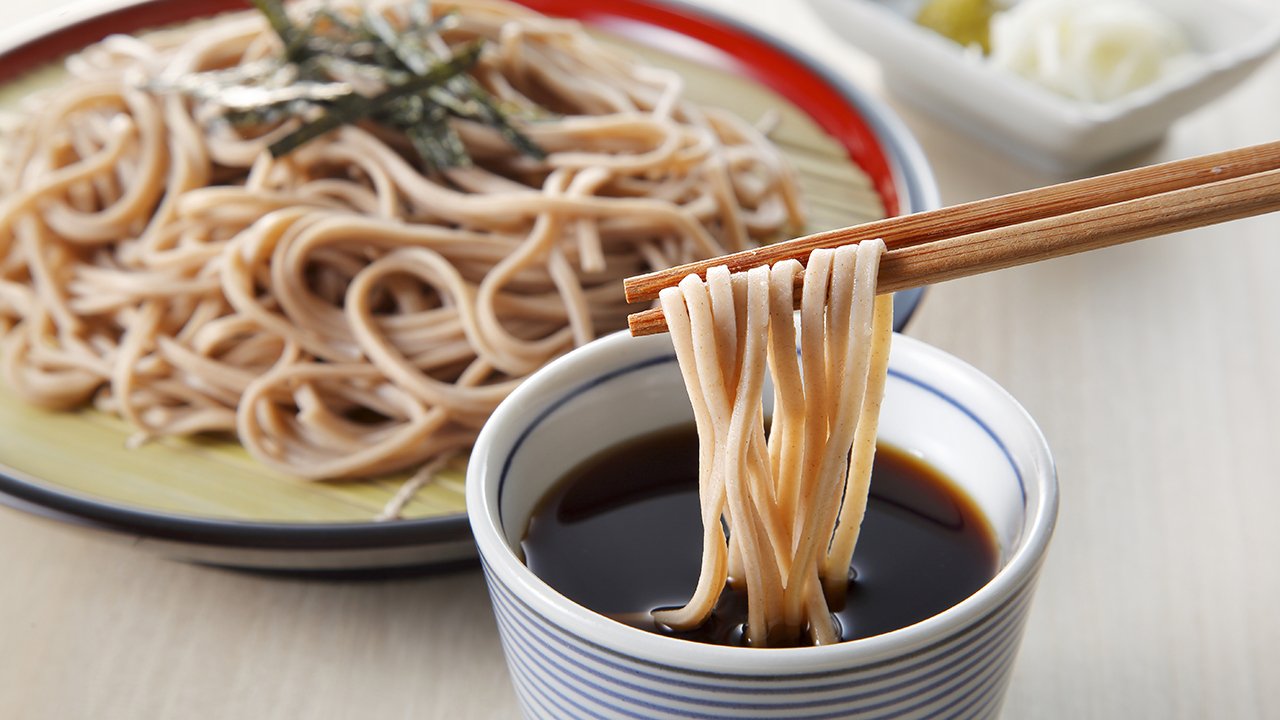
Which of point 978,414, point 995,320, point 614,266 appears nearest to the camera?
point 978,414

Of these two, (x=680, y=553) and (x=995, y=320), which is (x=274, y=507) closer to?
(x=680, y=553)

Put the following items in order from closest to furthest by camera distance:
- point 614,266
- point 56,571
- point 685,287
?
point 685,287 → point 56,571 → point 614,266

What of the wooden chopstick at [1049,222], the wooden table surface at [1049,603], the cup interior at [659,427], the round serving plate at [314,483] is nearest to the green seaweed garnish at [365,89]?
the round serving plate at [314,483]

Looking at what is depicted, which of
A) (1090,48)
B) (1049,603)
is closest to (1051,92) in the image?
(1090,48)

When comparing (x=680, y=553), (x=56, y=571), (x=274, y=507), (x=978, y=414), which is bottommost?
(x=56, y=571)

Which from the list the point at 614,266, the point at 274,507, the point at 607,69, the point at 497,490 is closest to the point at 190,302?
the point at 274,507

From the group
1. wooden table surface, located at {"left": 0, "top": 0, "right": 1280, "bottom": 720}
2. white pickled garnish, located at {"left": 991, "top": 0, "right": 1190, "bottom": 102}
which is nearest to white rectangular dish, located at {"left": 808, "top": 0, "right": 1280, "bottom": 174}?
white pickled garnish, located at {"left": 991, "top": 0, "right": 1190, "bottom": 102}

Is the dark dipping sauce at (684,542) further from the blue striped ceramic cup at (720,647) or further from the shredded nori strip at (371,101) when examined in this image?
the shredded nori strip at (371,101)
